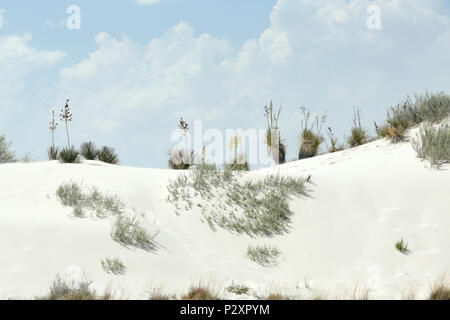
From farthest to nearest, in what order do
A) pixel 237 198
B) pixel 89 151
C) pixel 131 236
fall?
1. pixel 89 151
2. pixel 237 198
3. pixel 131 236

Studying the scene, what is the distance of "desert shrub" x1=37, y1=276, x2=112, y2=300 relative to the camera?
6.53 metres

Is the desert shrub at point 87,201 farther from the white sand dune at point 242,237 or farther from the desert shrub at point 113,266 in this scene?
the desert shrub at point 113,266

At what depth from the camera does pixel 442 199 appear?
11695 mm

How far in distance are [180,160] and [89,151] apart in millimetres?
3309

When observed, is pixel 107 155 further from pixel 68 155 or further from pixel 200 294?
pixel 200 294

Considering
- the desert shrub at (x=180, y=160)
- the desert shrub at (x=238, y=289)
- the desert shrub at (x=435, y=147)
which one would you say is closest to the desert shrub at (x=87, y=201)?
the desert shrub at (x=238, y=289)

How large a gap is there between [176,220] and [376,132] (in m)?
10.8

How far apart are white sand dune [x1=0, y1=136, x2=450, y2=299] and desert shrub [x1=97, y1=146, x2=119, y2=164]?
3409 millimetres

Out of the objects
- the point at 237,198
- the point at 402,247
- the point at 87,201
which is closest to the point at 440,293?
the point at 402,247

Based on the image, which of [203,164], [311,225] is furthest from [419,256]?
[203,164]

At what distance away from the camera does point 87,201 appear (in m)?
10.8

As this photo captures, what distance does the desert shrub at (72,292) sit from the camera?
653 cm

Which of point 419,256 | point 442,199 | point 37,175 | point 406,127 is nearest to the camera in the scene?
point 419,256

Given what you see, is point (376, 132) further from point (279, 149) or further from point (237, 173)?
point (237, 173)
